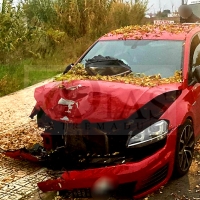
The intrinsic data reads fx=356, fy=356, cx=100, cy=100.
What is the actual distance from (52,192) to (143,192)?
1.03 metres

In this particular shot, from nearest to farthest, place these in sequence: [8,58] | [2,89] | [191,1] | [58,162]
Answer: [58,162]
[2,89]
[8,58]
[191,1]

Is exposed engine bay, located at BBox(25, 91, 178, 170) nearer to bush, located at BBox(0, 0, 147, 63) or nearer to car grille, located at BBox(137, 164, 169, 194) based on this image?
car grille, located at BBox(137, 164, 169, 194)

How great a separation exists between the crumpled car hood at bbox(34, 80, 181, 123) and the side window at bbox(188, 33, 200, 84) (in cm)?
50

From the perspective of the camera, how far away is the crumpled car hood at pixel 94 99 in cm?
368

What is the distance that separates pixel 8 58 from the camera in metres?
10.7

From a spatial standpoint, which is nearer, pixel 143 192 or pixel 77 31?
pixel 143 192

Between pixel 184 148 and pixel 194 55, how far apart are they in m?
1.42

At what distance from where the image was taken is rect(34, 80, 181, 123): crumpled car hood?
12.1 ft

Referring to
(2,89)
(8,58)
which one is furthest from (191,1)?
(2,89)

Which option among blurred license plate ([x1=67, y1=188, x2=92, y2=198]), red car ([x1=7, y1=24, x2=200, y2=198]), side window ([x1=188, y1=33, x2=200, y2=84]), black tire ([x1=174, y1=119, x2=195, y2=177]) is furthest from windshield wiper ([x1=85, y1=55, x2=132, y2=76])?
blurred license plate ([x1=67, y1=188, x2=92, y2=198])

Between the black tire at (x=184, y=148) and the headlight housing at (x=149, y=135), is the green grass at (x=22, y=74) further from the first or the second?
the headlight housing at (x=149, y=135)

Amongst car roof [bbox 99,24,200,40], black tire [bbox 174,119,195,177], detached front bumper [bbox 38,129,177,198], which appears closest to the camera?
detached front bumper [bbox 38,129,177,198]

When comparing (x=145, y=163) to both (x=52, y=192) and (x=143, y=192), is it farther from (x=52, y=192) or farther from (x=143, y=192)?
(x=52, y=192)

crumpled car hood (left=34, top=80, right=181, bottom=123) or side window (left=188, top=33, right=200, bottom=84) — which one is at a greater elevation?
side window (left=188, top=33, right=200, bottom=84)
